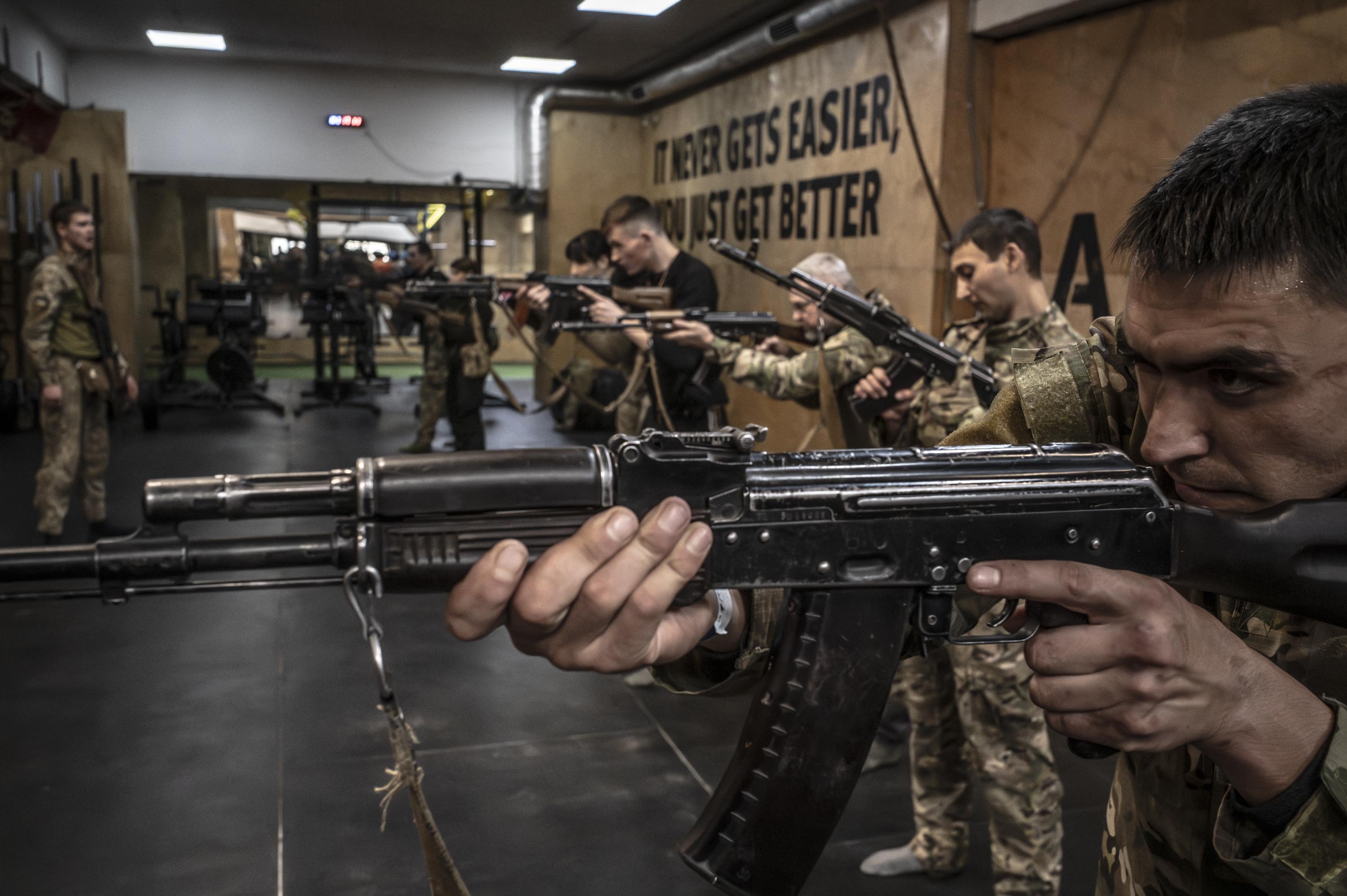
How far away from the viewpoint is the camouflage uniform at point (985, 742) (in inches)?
93.7

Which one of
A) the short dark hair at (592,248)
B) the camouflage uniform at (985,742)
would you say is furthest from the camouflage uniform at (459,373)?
the camouflage uniform at (985,742)

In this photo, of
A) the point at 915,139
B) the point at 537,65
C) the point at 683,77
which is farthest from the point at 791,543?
the point at 537,65

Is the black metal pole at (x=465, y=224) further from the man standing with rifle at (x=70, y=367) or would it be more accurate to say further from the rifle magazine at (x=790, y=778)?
the rifle magazine at (x=790, y=778)

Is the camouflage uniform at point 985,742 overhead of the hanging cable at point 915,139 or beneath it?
beneath

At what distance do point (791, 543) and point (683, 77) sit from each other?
8.22 m

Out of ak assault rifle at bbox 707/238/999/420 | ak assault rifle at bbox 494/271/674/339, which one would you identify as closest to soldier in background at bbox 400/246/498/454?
ak assault rifle at bbox 494/271/674/339

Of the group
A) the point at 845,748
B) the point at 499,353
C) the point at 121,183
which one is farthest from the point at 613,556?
the point at 499,353

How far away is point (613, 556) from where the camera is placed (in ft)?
3.47

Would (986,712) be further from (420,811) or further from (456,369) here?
(456,369)

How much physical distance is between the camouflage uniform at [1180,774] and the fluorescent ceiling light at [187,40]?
32.2 ft

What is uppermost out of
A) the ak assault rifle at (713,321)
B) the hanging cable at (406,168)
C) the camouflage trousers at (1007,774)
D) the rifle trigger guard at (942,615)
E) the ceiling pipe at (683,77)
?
the ceiling pipe at (683,77)

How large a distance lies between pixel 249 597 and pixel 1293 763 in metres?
4.60

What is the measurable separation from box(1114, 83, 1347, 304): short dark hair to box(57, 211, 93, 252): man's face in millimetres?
5490

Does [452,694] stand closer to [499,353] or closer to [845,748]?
[845,748]
